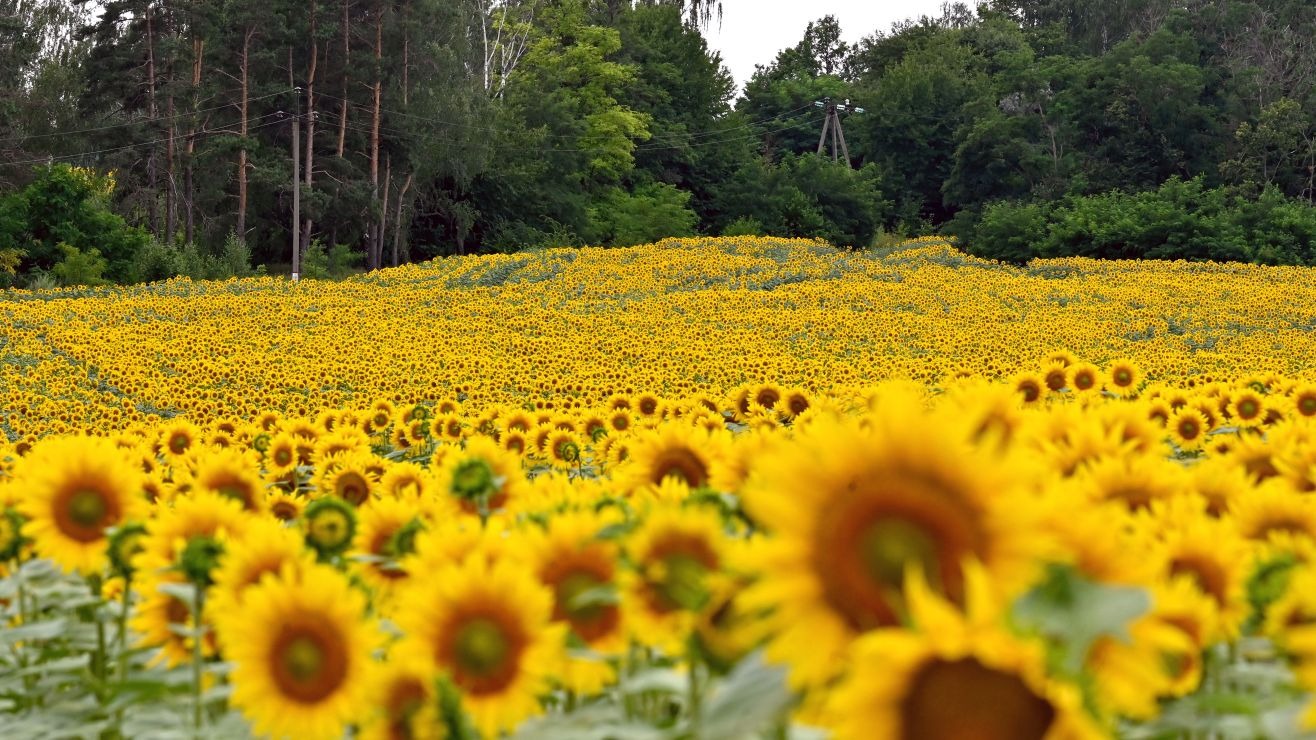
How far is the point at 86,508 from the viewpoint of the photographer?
85.0 inches

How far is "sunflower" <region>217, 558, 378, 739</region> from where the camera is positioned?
146cm

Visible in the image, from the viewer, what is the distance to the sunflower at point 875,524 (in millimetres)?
987

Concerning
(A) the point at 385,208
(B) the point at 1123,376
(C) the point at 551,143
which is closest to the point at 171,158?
(A) the point at 385,208

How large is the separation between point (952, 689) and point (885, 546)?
0.59 ft

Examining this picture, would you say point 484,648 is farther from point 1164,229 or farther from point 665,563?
point 1164,229

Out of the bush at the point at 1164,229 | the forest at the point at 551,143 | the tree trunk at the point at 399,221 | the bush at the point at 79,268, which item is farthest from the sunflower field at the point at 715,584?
the tree trunk at the point at 399,221

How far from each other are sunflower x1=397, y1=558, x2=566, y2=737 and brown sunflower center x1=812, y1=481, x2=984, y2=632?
482 millimetres

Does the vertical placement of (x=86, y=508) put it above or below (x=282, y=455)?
above

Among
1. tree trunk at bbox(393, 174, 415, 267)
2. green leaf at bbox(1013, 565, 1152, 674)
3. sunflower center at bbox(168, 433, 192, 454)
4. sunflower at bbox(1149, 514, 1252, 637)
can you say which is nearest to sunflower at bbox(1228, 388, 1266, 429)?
sunflower at bbox(1149, 514, 1252, 637)

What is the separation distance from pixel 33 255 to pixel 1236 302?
91.0ft

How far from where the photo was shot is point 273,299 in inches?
877

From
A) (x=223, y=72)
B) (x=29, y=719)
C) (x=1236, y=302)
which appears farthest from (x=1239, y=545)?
(x=223, y=72)

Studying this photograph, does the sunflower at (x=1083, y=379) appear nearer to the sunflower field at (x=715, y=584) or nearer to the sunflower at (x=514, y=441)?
the sunflower field at (x=715, y=584)

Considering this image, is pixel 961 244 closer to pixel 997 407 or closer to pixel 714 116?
pixel 714 116
